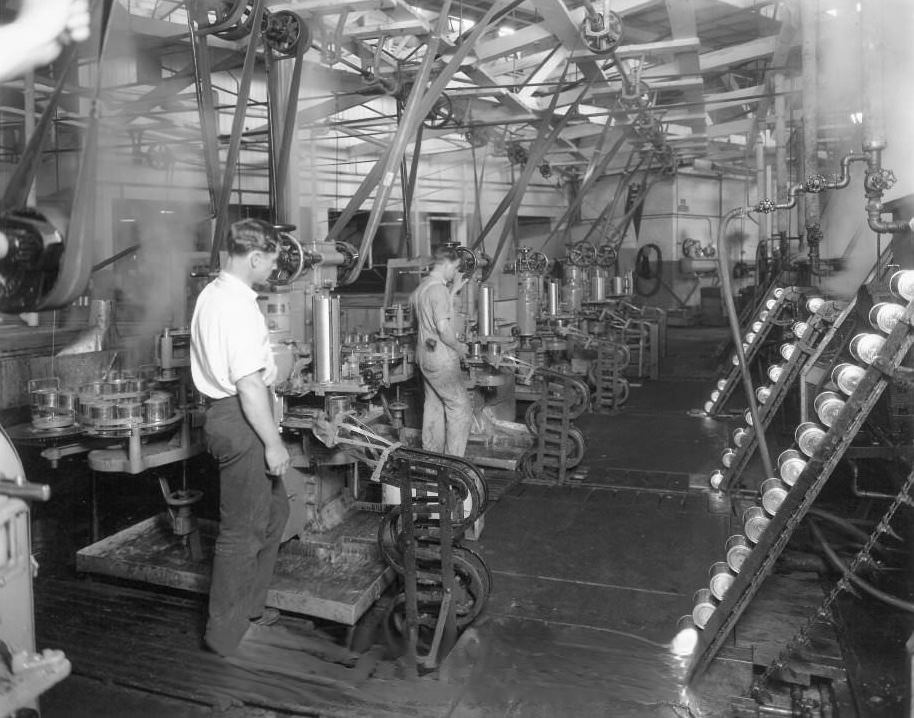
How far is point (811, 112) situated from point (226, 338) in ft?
19.6

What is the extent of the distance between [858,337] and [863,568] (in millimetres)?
1539

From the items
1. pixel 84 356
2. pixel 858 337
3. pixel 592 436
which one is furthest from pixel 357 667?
pixel 592 436

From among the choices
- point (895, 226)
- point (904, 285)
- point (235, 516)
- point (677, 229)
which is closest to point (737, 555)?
point (904, 285)

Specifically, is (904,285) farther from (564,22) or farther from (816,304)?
(564,22)

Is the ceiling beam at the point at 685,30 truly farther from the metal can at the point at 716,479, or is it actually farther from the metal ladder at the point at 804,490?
the metal ladder at the point at 804,490

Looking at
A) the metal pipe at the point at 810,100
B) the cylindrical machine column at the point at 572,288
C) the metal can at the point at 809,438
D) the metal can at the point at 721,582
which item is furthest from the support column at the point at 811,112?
the metal can at the point at 721,582

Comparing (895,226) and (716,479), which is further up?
(895,226)

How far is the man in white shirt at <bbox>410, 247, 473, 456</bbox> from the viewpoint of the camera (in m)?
5.26

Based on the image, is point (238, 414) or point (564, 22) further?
point (564, 22)

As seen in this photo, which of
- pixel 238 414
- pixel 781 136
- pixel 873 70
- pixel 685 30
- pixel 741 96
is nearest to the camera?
pixel 238 414

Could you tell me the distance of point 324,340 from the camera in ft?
12.6

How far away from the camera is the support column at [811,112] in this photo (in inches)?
259

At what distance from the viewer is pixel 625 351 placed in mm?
8984

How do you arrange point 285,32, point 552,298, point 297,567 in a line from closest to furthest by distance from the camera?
1. point 297,567
2. point 285,32
3. point 552,298
